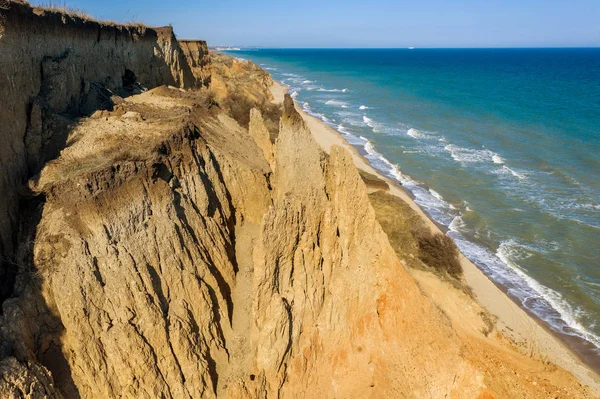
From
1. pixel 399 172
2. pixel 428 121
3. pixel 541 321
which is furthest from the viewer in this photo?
pixel 428 121

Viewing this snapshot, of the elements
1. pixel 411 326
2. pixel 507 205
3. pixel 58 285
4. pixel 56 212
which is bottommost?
pixel 507 205

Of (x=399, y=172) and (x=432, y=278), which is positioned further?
(x=399, y=172)

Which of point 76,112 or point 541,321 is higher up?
point 76,112

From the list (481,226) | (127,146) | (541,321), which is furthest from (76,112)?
(481,226)

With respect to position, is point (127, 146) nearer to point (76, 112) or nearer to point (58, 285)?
point (58, 285)

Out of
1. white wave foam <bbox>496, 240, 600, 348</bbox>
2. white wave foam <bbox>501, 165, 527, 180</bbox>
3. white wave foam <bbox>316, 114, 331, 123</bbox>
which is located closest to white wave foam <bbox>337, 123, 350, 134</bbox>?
white wave foam <bbox>316, 114, 331, 123</bbox>

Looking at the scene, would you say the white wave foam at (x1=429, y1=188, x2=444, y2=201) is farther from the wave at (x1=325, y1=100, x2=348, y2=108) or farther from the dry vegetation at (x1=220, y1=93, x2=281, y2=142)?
the wave at (x1=325, y1=100, x2=348, y2=108)
